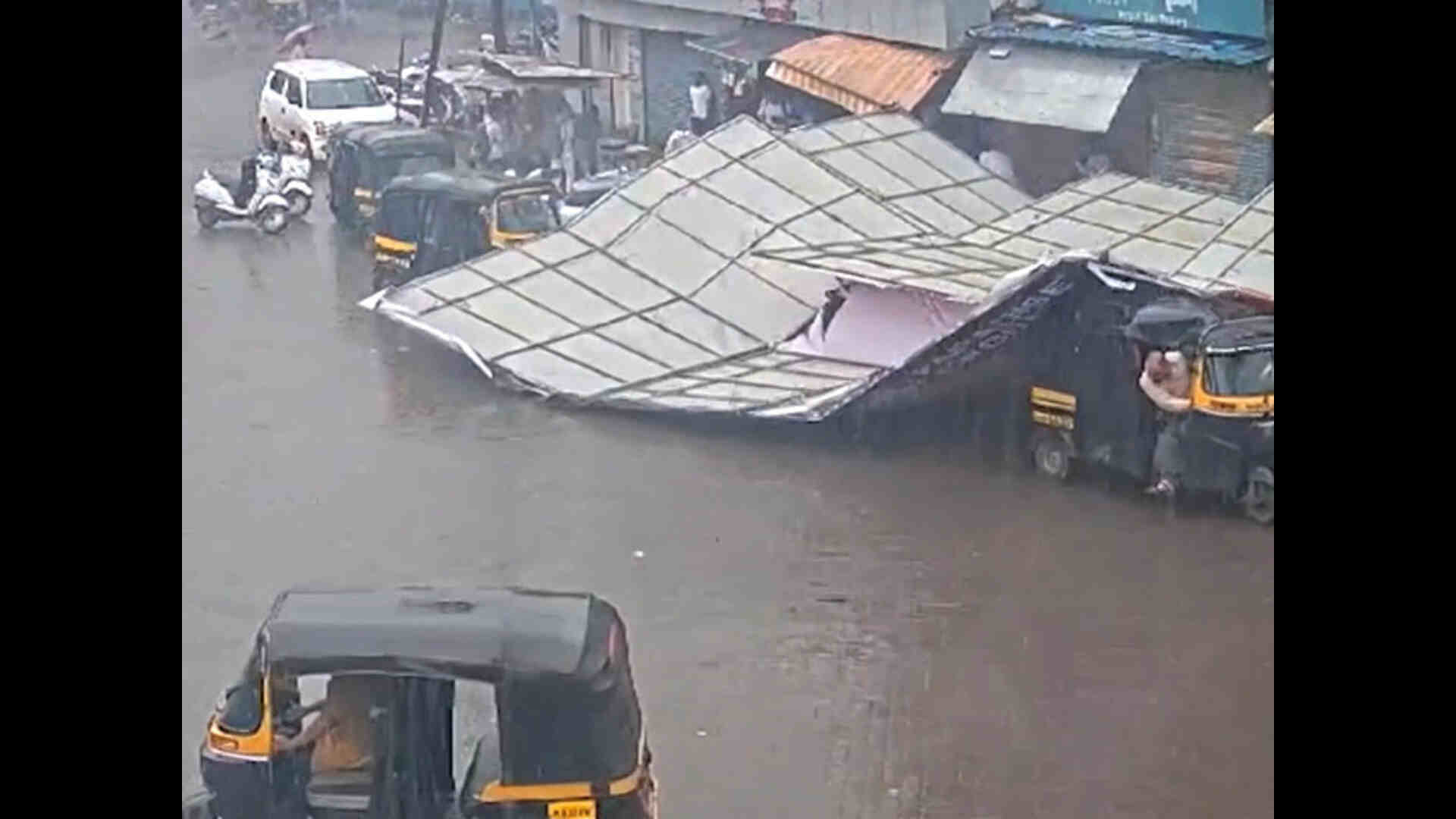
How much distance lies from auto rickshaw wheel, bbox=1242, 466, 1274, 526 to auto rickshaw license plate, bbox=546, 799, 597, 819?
59.9 inches

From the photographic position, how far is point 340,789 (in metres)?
1.98

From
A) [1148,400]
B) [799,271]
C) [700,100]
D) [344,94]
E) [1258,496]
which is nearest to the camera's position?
[1258,496]

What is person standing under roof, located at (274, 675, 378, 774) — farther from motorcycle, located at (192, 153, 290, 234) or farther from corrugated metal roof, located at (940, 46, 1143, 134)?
corrugated metal roof, located at (940, 46, 1143, 134)

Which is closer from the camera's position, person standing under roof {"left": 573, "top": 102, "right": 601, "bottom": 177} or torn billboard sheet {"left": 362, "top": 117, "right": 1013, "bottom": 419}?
torn billboard sheet {"left": 362, "top": 117, "right": 1013, "bottom": 419}

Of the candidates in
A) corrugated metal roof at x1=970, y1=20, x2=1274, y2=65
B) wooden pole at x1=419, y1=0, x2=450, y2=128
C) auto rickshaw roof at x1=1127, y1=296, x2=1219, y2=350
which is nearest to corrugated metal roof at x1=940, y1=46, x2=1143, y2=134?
corrugated metal roof at x1=970, y1=20, x2=1274, y2=65

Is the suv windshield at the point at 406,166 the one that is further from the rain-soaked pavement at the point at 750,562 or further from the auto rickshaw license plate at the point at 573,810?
the auto rickshaw license plate at the point at 573,810

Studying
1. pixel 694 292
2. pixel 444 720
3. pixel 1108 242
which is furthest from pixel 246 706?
pixel 1108 242

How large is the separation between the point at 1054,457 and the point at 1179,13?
3.79 feet

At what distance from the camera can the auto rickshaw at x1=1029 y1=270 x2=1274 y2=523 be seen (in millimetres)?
3236

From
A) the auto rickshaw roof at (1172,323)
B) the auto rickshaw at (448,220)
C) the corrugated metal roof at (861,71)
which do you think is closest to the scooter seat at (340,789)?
the auto rickshaw roof at (1172,323)

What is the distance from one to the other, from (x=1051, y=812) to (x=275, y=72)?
2.28 m

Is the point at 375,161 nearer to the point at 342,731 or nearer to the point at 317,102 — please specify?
the point at 317,102
